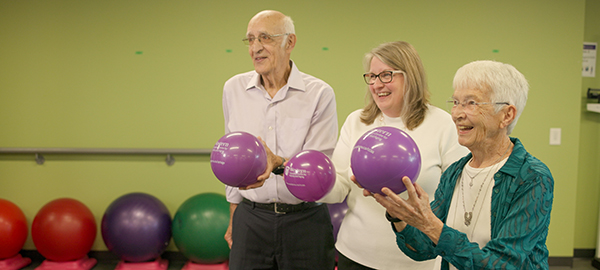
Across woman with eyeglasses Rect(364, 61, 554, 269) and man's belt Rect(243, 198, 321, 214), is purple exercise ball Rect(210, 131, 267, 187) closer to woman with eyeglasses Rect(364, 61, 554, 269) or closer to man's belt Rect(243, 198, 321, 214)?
man's belt Rect(243, 198, 321, 214)

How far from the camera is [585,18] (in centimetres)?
399

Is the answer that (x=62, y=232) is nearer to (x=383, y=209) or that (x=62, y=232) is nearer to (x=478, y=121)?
(x=383, y=209)

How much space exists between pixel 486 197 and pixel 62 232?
3365 millimetres

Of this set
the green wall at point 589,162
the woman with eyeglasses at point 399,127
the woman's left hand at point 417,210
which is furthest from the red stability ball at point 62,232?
the green wall at point 589,162

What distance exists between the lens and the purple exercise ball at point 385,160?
128 centimetres

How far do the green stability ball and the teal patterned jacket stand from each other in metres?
2.45

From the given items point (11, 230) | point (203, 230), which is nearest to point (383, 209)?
point (203, 230)

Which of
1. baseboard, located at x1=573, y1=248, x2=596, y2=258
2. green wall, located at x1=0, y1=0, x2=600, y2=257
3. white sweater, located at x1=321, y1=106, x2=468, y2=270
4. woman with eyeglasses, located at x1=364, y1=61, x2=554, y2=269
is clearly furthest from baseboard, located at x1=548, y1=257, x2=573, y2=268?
woman with eyeglasses, located at x1=364, y1=61, x2=554, y2=269

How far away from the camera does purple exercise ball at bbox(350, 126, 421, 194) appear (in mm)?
1284

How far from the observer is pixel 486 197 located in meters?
1.28

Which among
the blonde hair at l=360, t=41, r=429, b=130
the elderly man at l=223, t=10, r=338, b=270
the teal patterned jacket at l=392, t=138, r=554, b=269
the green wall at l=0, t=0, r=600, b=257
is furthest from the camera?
the green wall at l=0, t=0, r=600, b=257

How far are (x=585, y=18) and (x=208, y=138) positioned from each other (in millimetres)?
3945

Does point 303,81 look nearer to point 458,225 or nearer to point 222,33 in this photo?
point 458,225

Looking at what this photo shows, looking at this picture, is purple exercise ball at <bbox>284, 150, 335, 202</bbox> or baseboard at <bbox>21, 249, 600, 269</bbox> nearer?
purple exercise ball at <bbox>284, 150, 335, 202</bbox>
